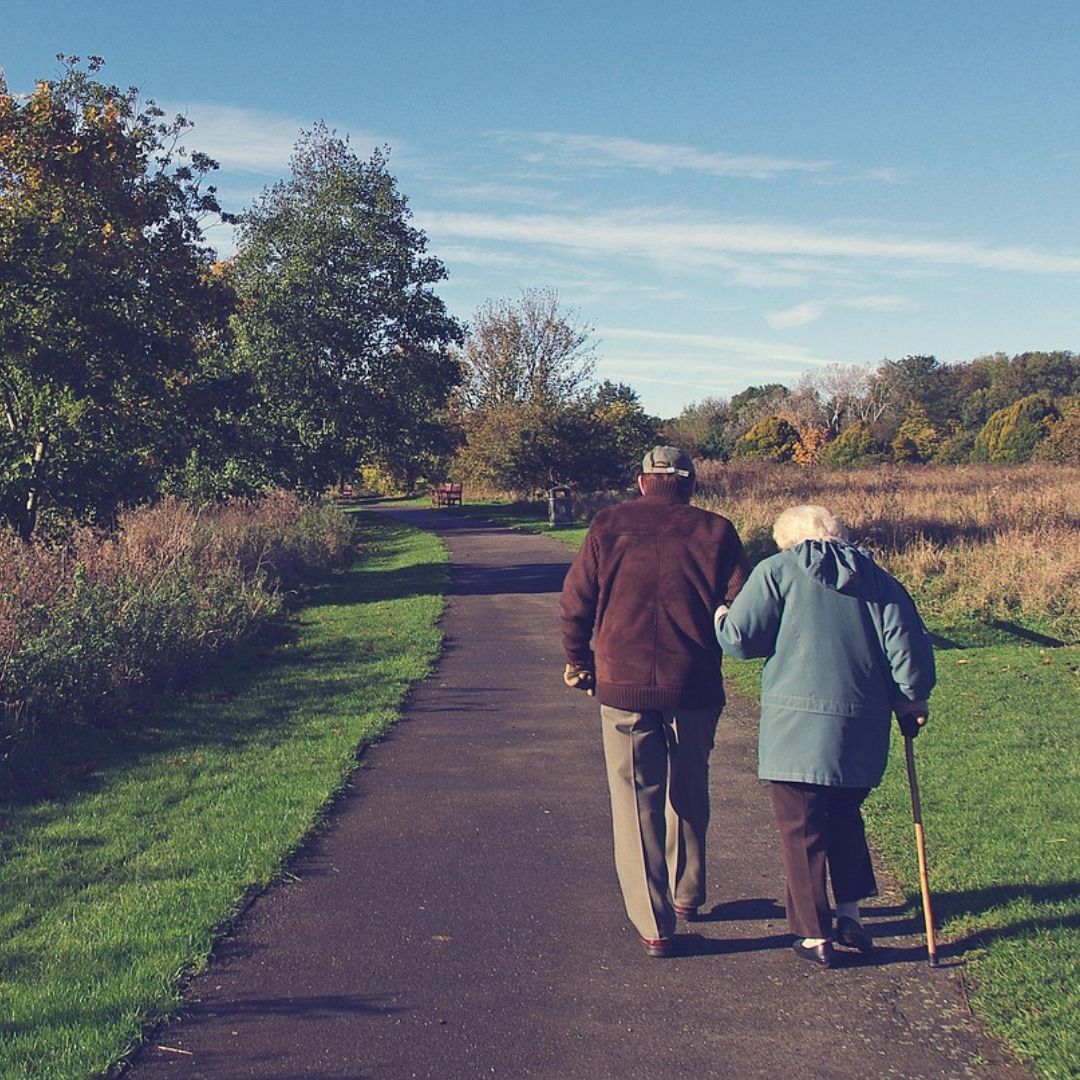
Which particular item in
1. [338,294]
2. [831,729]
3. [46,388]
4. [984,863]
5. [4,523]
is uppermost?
[338,294]

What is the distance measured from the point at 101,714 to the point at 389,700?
238 cm

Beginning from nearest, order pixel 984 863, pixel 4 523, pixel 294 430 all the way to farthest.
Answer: pixel 984 863, pixel 4 523, pixel 294 430

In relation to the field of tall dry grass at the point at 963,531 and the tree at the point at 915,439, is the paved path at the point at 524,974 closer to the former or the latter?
the field of tall dry grass at the point at 963,531

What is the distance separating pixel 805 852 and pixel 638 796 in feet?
2.38

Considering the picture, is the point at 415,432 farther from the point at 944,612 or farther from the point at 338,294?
the point at 944,612

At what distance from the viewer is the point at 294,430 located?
114ft

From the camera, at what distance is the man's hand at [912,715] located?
4.92 meters

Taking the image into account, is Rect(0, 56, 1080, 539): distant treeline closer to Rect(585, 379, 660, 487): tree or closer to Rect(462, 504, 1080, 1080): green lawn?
Rect(585, 379, 660, 487): tree

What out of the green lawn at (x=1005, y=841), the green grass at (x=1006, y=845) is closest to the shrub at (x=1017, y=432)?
the green lawn at (x=1005, y=841)

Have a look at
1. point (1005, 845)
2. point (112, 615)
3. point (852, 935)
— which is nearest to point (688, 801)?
point (852, 935)

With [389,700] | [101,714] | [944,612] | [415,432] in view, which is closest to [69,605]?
[101,714]

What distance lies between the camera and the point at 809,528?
16.3 ft

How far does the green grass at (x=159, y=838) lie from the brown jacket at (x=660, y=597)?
210 cm

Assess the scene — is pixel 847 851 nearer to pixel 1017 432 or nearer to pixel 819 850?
pixel 819 850
